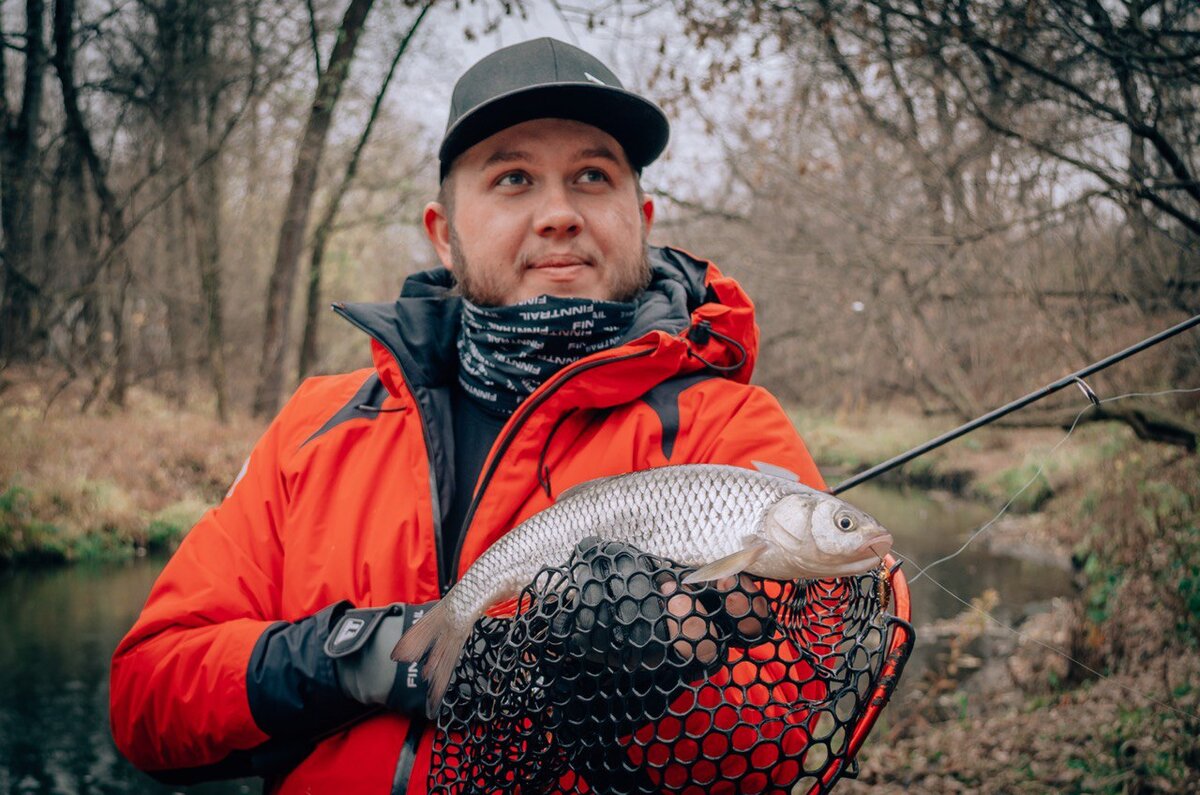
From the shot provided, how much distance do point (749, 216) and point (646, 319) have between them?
32.6 feet

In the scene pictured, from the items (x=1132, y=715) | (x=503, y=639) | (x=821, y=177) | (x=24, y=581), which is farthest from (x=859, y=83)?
(x=24, y=581)

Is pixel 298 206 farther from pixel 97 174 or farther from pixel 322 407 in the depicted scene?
pixel 322 407

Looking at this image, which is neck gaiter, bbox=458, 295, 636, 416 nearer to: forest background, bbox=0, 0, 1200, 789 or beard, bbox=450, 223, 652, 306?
beard, bbox=450, 223, 652, 306

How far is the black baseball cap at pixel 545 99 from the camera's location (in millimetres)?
2068

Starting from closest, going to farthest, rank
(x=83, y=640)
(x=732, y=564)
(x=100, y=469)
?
1. (x=732, y=564)
2. (x=83, y=640)
3. (x=100, y=469)

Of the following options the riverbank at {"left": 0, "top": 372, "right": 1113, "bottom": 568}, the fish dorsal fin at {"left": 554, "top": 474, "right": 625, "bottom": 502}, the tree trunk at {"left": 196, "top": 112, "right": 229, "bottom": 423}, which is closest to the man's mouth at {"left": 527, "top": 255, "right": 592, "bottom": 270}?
the fish dorsal fin at {"left": 554, "top": 474, "right": 625, "bottom": 502}

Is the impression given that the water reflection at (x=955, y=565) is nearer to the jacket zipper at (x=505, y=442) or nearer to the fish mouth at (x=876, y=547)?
the jacket zipper at (x=505, y=442)

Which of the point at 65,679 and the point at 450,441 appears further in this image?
the point at 65,679

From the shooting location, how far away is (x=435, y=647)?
1.70 meters

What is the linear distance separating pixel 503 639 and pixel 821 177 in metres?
8.36

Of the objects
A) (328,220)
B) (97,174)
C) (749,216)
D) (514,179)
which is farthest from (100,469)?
(514,179)

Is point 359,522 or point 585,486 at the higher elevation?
point 585,486

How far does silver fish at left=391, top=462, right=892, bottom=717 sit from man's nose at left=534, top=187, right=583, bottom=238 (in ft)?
2.34

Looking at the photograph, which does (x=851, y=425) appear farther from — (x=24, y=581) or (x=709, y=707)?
(x=709, y=707)
